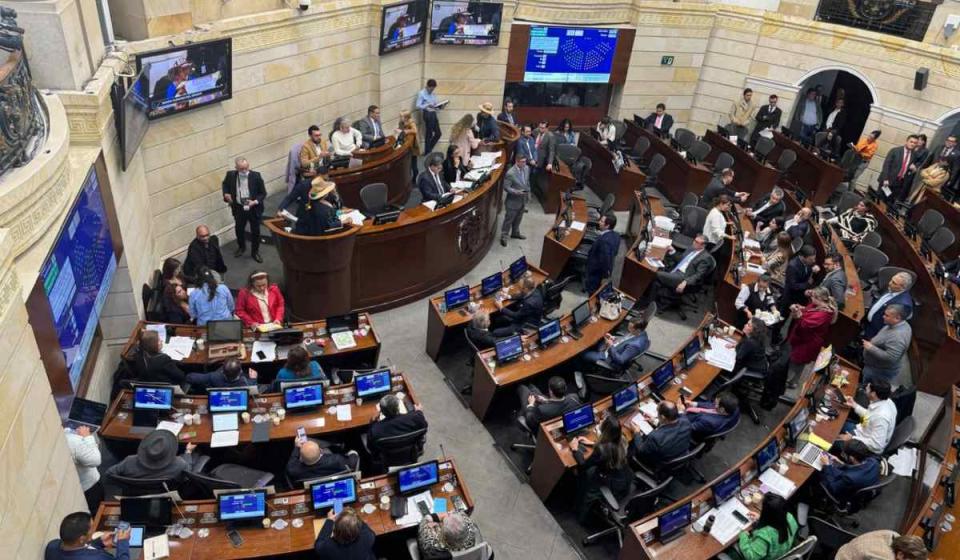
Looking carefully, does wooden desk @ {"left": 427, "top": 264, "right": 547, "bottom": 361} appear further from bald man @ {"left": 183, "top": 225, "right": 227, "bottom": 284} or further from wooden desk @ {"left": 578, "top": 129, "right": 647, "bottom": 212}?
wooden desk @ {"left": 578, "top": 129, "right": 647, "bottom": 212}

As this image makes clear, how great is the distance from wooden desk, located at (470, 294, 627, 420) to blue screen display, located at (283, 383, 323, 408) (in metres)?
1.91

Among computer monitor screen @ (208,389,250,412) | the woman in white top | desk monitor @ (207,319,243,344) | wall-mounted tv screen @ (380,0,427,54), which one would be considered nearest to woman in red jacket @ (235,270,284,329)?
desk monitor @ (207,319,243,344)

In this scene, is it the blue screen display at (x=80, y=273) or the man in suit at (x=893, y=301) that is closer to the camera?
the blue screen display at (x=80, y=273)

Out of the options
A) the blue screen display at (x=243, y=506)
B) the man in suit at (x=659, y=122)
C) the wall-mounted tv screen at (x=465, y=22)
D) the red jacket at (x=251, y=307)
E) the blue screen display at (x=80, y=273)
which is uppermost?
the wall-mounted tv screen at (x=465, y=22)

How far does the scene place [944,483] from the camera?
6465 mm

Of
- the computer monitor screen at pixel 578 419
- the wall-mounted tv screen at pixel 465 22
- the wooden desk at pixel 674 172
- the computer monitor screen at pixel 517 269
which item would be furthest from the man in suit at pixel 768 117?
the computer monitor screen at pixel 578 419

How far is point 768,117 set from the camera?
1525 cm

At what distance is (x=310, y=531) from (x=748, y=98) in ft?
45.5

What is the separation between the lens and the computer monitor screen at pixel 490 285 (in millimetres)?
9055

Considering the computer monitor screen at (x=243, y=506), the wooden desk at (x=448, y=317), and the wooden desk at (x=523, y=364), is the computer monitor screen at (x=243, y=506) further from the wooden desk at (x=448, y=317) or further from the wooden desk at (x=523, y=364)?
the wooden desk at (x=448, y=317)

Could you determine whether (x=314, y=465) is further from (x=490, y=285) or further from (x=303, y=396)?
(x=490, y=285)

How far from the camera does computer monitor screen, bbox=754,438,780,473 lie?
6680 millimetres

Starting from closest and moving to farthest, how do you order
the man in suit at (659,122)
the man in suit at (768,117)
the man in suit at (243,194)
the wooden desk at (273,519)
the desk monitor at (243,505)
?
the wooden desk at (273,519)
the desk monitor at (243,505)
the man in suit at (243,194)
the man in suit at (659,122)
the man in suit at (768,117)

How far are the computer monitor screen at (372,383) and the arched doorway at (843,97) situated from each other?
12.7m
